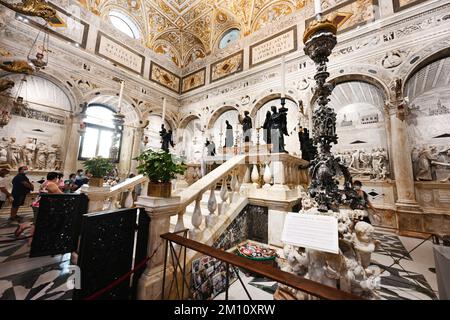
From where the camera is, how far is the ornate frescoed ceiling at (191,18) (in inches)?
322

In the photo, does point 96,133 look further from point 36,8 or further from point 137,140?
point 36,8

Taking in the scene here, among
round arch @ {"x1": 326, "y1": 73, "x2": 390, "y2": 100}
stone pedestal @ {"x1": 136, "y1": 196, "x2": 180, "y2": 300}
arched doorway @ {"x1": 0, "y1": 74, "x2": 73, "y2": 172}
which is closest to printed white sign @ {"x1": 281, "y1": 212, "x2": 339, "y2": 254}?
stone pedestal @ {"x1": 136, "y1": 196, "x2": 180, "y2": 300}

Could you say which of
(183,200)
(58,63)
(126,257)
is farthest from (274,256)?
(58,63)

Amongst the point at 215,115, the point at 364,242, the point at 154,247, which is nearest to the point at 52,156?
the point at 215,115

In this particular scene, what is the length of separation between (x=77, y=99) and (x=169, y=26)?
6.67 metres

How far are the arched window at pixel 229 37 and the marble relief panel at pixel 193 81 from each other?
1.71m

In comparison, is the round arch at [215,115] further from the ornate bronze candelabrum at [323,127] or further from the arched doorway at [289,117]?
the ornate bronze candelabrum at [323,127]

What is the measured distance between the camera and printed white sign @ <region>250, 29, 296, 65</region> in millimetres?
7512

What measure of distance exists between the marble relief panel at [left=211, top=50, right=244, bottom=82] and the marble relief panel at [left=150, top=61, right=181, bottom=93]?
8.62 ft

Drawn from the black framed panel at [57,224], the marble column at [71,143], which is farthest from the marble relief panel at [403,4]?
the marble column at [71,143]

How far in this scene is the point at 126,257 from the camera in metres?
1.58

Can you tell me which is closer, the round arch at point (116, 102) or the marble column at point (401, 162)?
the marble column at point (401, 162)
